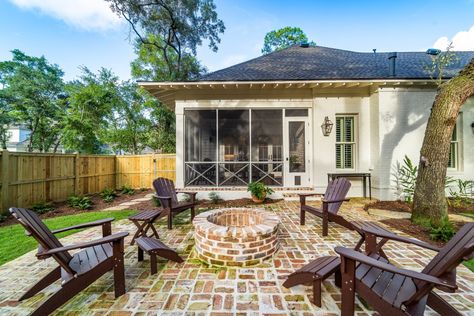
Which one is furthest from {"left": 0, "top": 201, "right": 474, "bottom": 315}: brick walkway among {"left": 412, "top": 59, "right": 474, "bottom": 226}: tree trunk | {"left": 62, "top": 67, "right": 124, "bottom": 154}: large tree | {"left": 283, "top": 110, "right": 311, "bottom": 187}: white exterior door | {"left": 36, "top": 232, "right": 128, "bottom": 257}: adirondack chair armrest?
{"left": 62, "top": 67, "right": 124, "bottom": 154}: large tree

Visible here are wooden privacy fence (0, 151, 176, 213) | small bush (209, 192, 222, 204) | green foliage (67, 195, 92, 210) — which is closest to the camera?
wooden privacy fence (0, 151, 176, 213)

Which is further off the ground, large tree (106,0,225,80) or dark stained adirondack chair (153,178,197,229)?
large tree (106,0,225,80)

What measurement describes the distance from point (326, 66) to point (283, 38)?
52.9ft

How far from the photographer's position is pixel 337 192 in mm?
3818

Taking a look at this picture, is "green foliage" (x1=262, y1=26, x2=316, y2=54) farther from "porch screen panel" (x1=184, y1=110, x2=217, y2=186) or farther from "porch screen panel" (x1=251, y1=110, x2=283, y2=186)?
"porch screen panel" (x1=184, y1=110, x2=217, y2=186)

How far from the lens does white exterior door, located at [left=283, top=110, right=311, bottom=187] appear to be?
6758 mm

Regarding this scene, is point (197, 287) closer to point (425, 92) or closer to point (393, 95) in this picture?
point (393, 95)

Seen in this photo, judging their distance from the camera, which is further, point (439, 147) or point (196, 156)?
point (196, 156)

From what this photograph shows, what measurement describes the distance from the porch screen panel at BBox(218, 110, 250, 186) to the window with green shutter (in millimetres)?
3025

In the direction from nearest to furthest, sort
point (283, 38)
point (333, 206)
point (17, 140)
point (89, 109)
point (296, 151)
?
point (333, 206), point (296, 151), point (89, 109), point (283, 38), point (17, 140)

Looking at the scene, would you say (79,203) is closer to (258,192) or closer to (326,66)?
(258,192)

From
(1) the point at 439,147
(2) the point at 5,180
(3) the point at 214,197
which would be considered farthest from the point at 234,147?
(2) the point at 5,180

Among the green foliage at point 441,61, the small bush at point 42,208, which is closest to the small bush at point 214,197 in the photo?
the small bush at point 42,208

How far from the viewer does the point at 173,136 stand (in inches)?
650
